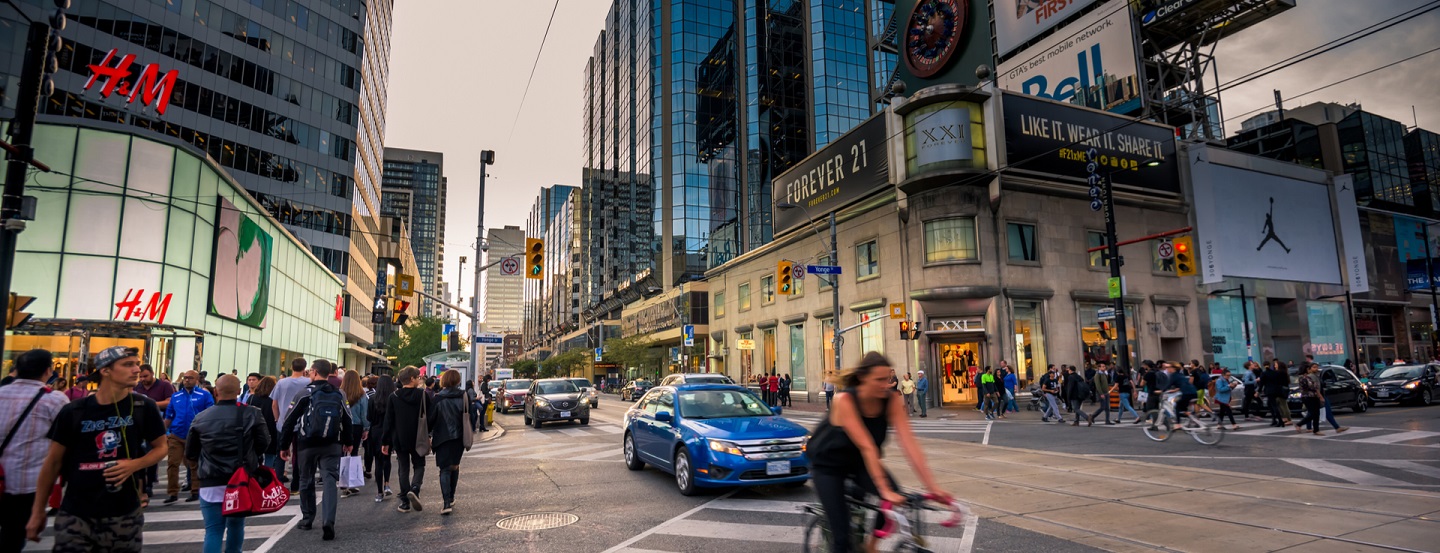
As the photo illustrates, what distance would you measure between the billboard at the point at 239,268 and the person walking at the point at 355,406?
1607cm

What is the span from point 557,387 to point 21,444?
61.1ft

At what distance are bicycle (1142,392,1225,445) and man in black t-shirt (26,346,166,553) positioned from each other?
16.5 metres

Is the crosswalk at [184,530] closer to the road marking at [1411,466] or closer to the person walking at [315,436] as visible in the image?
the person walking at [315,436]

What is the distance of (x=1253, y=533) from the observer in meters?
6.53

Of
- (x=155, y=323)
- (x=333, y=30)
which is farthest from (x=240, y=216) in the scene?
(x=333, y=30)

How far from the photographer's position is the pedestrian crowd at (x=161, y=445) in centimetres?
416

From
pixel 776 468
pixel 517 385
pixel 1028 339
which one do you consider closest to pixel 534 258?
pixel 776 468

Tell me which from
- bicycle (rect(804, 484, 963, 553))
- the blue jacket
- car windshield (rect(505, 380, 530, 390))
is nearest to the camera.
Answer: bicycle (rect(804, 484, 963, 553))

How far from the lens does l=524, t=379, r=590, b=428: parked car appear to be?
858 inches

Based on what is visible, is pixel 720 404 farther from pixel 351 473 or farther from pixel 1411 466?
pixel 1411 466

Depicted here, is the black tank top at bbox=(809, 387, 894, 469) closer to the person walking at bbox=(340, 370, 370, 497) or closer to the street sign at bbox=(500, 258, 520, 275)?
the person walking at bbox=(340, 370, 370, 497)

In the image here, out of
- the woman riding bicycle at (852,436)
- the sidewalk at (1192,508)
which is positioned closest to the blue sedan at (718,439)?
the sidewalk at (1192,508)

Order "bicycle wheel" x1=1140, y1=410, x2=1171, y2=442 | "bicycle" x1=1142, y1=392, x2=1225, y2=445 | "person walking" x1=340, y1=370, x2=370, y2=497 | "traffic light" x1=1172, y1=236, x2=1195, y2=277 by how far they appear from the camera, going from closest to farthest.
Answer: "person walking" x1=340, y1=370, x2=370, y2=497 < "bicycle" x1=1142, y1=392, x2=1225, y2=445 < "bicycle wheel" x1=1140, y1=410, x2=1171, y2=442 < "traffic light" x1=1172, y1=236, x2=1195, y2=277

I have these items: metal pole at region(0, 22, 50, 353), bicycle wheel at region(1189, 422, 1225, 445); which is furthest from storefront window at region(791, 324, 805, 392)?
metal pole at region(0, 22, 50, 353)
